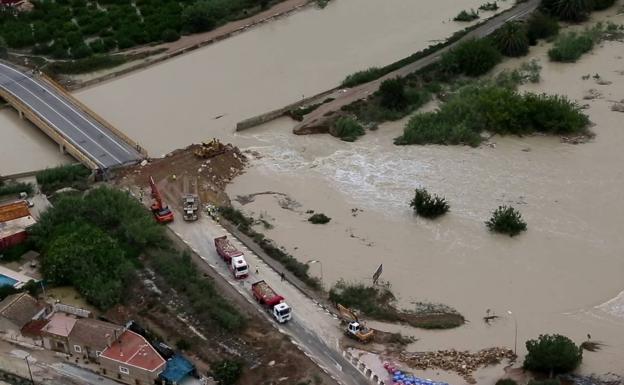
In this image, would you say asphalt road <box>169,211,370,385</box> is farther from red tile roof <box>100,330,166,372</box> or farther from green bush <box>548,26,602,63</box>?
green bush <box>548,26,602,63</box>

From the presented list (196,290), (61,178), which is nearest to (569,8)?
(61,178)

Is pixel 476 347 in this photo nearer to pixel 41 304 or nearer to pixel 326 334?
pixel 326 334

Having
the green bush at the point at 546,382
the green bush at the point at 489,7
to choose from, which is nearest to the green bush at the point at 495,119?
the green bush at the point at 489,7

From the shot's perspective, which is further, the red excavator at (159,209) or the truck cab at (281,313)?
the red excavator at (159,209)

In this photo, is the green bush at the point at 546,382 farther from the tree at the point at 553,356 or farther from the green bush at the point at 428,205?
the green bush at the point at 428,205

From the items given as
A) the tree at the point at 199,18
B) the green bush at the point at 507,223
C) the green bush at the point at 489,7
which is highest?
the tree at the point at 199,18

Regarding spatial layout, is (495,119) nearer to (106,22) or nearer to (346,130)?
(346,130)

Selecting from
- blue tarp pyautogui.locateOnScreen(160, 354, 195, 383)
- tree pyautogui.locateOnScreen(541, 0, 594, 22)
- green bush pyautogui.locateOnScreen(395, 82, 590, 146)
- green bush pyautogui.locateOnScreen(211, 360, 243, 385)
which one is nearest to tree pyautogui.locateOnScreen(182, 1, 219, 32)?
green bush pyautogui.locateOnScreen(395, 82, 590, 146)
